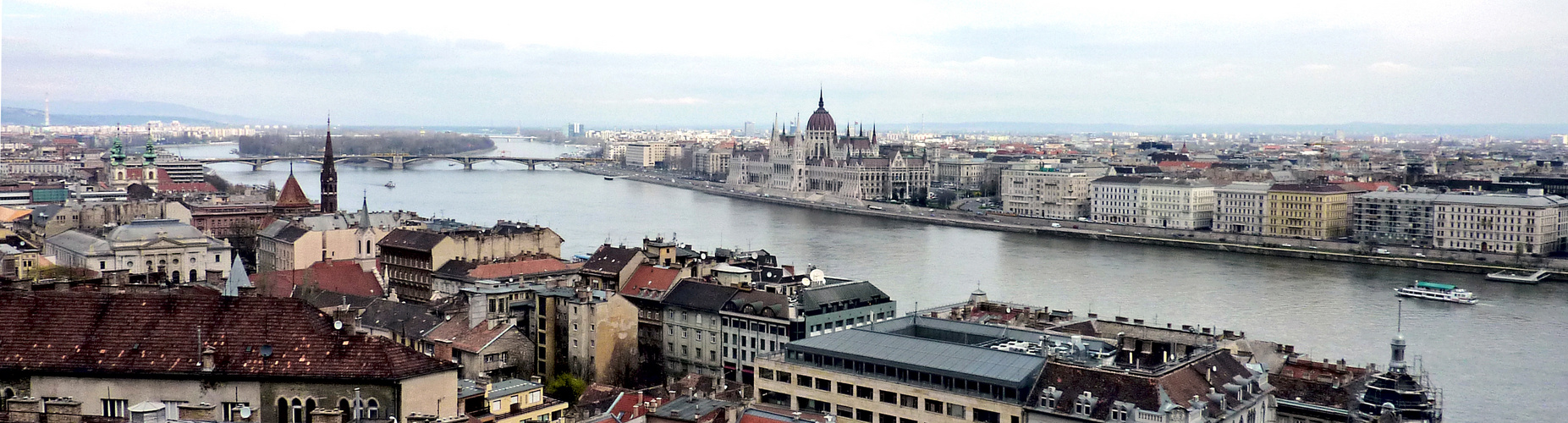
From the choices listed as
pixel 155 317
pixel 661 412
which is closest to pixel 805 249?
pixel 661 412

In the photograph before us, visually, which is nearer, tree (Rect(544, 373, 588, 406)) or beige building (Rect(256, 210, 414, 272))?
tree (Rect(544, 373, 588, 406))

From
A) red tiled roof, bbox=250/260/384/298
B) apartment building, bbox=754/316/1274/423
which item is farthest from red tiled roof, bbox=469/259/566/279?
apartment building, bbox=754/316/1274/423

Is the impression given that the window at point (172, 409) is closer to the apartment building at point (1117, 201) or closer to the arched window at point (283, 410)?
the arched window at point (283, 410)

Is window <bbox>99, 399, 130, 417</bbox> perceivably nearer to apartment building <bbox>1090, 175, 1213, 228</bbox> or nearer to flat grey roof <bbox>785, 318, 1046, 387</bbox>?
flat grey roof <bbox>785, 318, 1046, 387</bbox>

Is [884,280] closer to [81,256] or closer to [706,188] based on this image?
[81,256]

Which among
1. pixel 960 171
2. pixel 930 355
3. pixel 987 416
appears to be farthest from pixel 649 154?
pixel 987 416

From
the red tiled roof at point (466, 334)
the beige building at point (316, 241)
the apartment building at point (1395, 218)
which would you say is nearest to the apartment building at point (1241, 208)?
the apartment building at point (1395, 218)
